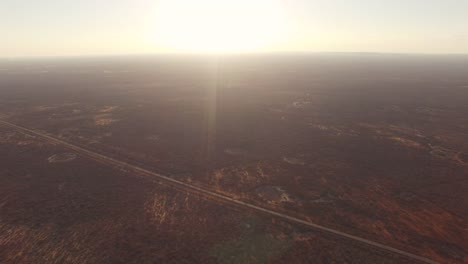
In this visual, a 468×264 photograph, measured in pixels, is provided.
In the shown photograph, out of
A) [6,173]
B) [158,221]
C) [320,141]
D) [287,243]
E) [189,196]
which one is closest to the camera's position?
[287,243]

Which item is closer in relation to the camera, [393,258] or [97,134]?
[393,258]

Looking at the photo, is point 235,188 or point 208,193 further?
point 235,188

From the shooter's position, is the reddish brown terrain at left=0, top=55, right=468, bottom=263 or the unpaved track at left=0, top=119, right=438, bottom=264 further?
the reddish brown terrain at left=0, top=55, right=468, bottom=263

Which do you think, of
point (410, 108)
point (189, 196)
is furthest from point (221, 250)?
point (410, 108)

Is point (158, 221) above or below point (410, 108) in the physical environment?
below

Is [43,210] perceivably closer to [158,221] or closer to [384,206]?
[158,221]

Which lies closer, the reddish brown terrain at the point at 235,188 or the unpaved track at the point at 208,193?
the unpaved track at the point at 208,193

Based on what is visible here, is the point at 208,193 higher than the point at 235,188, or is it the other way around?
the point at 235,188

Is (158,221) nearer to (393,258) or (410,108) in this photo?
(393,258)

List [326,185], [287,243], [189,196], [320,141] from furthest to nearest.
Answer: [320,141] → [326,185] → [189,196] → [287,243]
